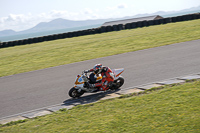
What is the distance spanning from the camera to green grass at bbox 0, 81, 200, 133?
5.98m

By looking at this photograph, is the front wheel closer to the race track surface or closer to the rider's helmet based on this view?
the race track surface

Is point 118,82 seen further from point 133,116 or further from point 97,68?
point 133,116

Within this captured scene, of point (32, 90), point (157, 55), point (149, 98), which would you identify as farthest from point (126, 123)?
point (157, 55)

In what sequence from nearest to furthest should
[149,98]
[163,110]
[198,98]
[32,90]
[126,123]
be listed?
1. [126,123]
2. [163,110]
3. [198,98]
4. [149,98]
5. [32,90]

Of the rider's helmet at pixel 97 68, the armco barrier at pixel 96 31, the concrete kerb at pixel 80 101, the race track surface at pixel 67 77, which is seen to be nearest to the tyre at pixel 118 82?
the race track surface at pixel 67 77

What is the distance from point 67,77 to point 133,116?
21.8 feet

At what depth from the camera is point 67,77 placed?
1290cm

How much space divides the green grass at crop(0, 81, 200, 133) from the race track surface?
1.62 meters

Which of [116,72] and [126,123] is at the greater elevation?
[116,72]

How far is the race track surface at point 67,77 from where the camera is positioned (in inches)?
378

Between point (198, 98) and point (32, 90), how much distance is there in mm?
6651

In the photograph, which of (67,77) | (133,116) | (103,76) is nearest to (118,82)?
(103,76)

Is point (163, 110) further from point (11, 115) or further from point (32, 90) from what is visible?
point (32, 90)

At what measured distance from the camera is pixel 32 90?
11297 mm
